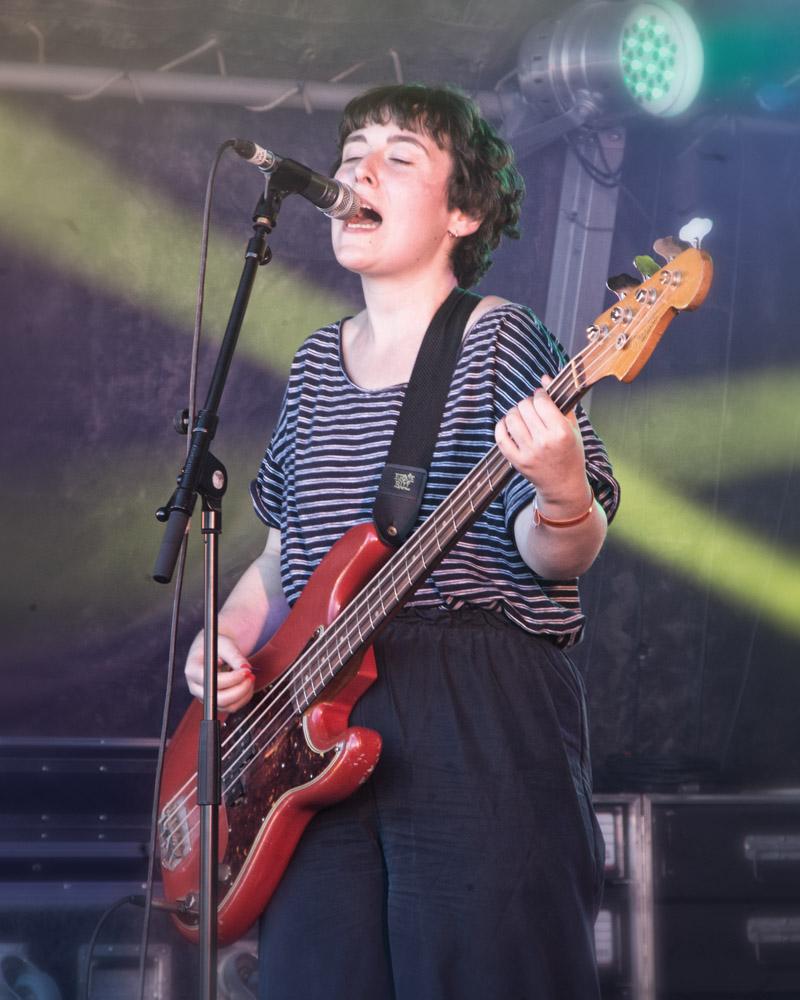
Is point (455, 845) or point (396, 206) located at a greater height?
point (396, 206)

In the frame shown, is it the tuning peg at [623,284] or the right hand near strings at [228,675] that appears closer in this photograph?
the tuning peg at [623,284]

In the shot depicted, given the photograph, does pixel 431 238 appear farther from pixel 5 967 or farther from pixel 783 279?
pixel 783 279

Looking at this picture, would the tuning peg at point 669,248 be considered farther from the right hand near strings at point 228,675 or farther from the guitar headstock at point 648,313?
the right hand near strings at point 228,675

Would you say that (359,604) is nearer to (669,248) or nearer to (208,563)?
(208,563)

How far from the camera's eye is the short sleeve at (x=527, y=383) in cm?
166

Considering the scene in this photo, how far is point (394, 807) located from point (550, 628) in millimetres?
344

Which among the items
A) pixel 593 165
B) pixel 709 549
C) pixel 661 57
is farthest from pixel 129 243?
pixel 709 549

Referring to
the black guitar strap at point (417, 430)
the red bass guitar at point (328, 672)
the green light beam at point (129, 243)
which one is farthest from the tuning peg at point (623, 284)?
the green light beam at point (129, 243)

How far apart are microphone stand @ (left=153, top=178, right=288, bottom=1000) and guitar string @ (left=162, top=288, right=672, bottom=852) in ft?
0.84

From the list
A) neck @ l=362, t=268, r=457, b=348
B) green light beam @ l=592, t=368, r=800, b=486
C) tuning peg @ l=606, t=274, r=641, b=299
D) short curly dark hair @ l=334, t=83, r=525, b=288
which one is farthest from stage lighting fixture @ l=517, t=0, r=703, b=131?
tuning peg @ l=606, t=274, r=641, b=299

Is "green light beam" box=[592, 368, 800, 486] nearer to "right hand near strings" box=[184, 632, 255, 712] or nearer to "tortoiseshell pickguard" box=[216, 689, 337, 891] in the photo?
"right hand near strings" box=[184, 632, 255, 712]

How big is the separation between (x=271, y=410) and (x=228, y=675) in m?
2.06

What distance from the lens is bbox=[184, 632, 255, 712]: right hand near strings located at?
182 cm

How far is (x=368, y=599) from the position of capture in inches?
65.2
